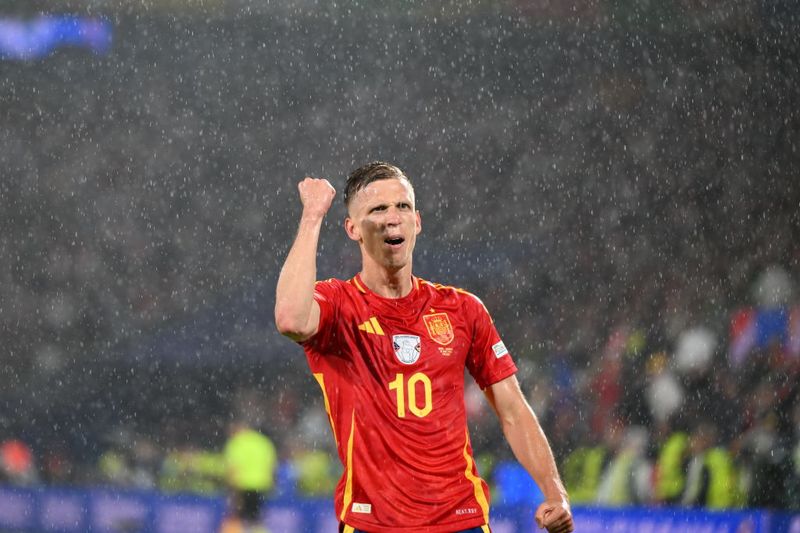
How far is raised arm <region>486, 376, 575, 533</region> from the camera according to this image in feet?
7.78

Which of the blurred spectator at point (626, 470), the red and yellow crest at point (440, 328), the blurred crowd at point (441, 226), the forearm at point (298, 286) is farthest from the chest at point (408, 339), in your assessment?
the blurred spectator at point (626, 470)

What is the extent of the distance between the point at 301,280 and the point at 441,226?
21.4 feet

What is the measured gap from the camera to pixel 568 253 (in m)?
8.89

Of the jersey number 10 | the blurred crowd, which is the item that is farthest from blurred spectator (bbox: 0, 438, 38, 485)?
the jersey number 10

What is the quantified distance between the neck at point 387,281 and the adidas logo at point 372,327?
0.33 ft

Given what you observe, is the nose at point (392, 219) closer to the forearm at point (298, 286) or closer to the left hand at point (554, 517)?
the forearm at point (298, 286)

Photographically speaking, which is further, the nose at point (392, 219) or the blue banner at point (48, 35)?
the blue banner at point (48, 35)

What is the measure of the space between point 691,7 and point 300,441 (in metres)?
5.76

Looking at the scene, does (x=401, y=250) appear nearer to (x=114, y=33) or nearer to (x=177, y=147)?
(x=177, y=147)

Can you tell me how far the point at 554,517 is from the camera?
2.35m

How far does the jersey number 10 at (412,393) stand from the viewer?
7.82 ft

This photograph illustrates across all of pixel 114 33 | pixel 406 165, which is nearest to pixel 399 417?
pixel 406 165

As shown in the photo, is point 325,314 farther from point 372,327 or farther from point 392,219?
point 392,219

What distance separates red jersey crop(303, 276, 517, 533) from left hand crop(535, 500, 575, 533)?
0.15 m
